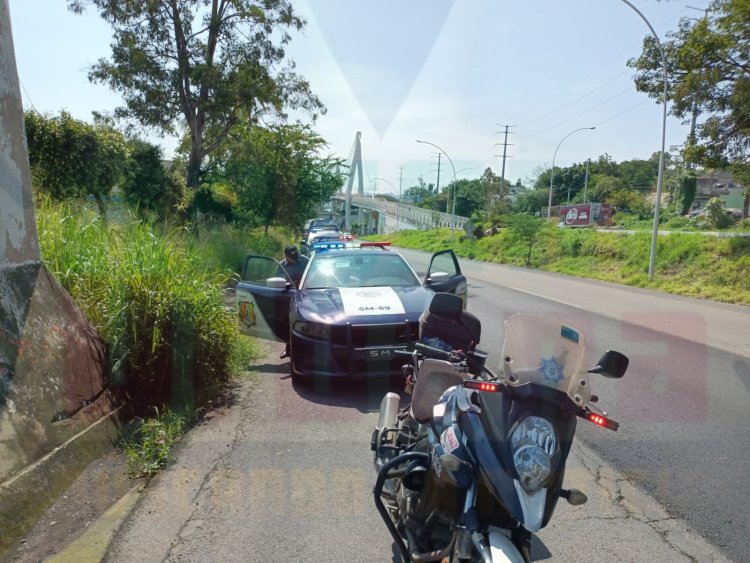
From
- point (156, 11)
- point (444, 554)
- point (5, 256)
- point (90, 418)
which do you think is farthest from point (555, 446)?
point (156, 11)

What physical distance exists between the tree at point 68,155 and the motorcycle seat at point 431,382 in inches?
345

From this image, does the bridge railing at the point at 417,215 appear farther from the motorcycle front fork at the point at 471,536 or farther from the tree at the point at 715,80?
the motorcycle front fork at the point at 471,536

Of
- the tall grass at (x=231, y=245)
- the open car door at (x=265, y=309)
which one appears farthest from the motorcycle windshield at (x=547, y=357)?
the tall grass at (x=231, y=245)

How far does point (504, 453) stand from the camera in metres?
2.11

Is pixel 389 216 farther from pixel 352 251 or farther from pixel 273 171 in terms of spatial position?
pixel 352 251

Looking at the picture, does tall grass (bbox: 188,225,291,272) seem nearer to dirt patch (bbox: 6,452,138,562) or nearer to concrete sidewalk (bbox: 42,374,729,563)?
dirt patch (bbox: 6,452,138,562)

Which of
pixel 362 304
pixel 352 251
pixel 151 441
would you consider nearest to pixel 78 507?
pixel 151 441

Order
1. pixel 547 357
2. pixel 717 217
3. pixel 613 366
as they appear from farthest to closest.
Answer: pixel 717 217 < pixel 613 366 < pixel 547 357

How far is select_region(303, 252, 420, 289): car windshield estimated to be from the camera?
690 centimetres

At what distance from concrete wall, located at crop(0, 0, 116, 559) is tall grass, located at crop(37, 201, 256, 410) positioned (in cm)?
28

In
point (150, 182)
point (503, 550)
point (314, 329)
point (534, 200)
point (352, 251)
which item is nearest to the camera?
point (503, 550)


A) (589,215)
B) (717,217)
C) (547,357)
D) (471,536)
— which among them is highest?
(589,215)

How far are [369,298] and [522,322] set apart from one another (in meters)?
3.86

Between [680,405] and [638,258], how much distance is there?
733 inches
